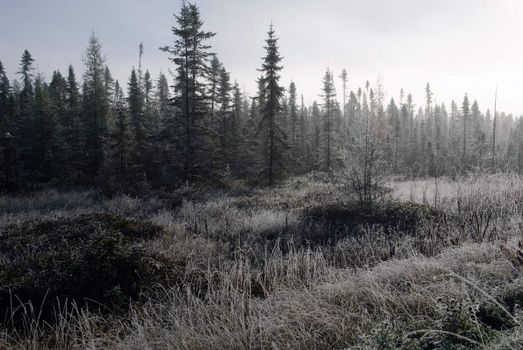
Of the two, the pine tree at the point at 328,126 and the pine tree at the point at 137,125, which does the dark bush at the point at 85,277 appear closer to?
the pine tree at the point at 137,125

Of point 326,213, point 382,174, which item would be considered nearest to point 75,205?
point 326,213

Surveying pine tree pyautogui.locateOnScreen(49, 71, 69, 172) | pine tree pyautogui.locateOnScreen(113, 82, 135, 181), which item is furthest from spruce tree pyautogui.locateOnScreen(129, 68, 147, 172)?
pine tree pyautogui.locateOnScreen(49, 71, 69, 172)

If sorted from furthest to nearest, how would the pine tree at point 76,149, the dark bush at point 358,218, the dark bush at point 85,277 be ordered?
the pine tree at point 76,149, the dark bush at point 358,218, the dark bush at point 85,277

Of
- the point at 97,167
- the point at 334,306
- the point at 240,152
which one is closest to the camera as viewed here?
the point at 334,306

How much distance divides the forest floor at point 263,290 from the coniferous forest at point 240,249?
0.03m

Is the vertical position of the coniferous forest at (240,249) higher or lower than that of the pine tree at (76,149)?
lower

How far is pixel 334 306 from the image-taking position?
3.33 meters

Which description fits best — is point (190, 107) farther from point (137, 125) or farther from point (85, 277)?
point (85, 277)

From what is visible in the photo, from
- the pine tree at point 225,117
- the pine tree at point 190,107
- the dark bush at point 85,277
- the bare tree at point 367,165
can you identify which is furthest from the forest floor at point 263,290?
the pine tree at point 225,117

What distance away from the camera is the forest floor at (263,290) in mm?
2725

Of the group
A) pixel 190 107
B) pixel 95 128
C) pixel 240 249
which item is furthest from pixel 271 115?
pixel 240 249

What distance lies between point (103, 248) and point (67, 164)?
2796cm

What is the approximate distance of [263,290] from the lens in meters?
4.34

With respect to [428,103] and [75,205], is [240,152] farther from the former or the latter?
[428,103]
